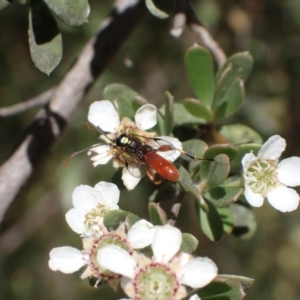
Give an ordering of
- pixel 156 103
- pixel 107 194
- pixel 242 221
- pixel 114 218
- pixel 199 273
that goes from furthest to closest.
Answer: pixel 156 103, pixel 242 221, pixel 107 194, pixel 114 218, pixel 199 273

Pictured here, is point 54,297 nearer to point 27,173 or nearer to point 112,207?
point 27,173

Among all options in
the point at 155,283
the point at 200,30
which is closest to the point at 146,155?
the point at 155,283

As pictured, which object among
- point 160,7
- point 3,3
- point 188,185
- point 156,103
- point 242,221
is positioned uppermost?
point 3,3

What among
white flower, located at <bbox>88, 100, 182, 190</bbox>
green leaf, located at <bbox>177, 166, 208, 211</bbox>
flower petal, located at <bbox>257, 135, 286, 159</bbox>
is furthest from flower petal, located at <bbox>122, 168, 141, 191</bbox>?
flower petal, located at <bbox>257, 135, 286, 159</bbox>

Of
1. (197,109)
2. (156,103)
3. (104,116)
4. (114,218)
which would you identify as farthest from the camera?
(156,103)

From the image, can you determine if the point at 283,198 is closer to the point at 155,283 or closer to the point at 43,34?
the point at 155,283

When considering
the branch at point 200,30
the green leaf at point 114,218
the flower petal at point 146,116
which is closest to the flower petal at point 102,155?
the flower petal at point 146,116
